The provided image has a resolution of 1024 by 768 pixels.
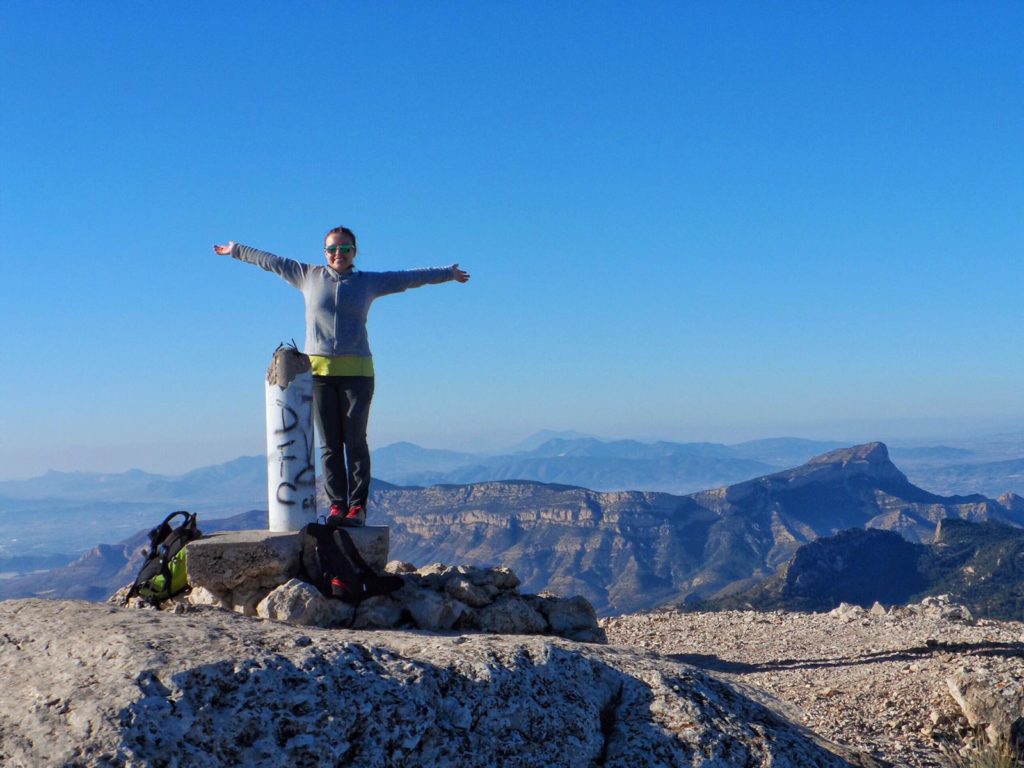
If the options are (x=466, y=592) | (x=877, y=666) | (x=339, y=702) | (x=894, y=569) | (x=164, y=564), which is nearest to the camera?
(x=339, y=702)

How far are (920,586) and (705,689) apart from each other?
146 m

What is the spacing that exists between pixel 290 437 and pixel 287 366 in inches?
33.3

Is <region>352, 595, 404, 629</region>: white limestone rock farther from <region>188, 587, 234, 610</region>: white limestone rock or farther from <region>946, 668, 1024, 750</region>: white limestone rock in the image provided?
<region>946, 668, 1024, 750</region>: white limestone rock

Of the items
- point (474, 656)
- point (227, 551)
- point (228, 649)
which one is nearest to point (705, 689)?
point (474, 656)

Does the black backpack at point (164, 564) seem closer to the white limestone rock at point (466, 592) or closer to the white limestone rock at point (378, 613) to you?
the white limestone rock at point (378, 613)

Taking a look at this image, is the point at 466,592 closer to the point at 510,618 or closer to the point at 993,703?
the point at 510,618

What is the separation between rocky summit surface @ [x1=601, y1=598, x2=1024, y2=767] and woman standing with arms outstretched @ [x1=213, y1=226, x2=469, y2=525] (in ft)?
16.6

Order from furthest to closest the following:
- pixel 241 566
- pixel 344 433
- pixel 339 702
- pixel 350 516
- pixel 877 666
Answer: pixel 877 666, pixel 344 433, pixel 350 516, pixel 241 566, pixel 339 702

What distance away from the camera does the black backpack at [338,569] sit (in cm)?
933

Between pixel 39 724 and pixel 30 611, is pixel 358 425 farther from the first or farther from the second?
pixel 39 724

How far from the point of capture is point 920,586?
13388 cm

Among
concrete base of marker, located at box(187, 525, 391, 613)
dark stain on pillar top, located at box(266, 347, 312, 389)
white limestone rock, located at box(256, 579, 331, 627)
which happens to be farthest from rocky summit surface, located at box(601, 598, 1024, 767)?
dark stain on pillar top, located at box(266, 347, 312, 389)

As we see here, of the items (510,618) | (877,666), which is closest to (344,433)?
(510,618)

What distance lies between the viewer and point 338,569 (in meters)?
9.45
